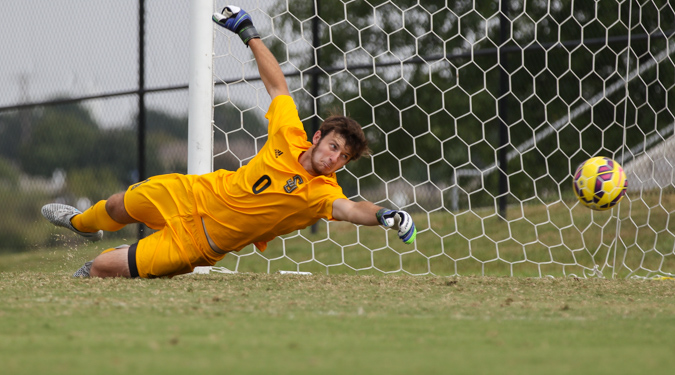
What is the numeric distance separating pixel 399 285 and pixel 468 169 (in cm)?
398

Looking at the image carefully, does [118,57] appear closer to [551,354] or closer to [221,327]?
[221,327]

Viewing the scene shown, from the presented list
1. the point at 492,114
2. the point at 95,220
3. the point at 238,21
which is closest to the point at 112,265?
the point at 95,220

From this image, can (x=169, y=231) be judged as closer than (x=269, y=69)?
Yes

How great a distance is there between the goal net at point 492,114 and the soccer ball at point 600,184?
1477 millimetres

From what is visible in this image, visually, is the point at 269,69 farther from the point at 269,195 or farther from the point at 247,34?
the point at 269,195

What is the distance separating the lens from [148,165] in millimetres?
6703

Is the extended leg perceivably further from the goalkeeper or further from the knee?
the knee

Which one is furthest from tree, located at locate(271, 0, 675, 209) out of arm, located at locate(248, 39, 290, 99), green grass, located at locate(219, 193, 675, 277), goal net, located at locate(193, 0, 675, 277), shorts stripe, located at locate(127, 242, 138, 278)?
shorts stripe, located at locate(127, 242, 138, 278)

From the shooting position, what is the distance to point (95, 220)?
4102 millimetres

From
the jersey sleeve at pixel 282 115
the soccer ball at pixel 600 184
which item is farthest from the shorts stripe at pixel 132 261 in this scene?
the soccer ball at pixel 600 184

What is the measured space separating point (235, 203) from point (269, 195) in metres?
0.20

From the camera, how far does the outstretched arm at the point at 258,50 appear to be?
422 cm

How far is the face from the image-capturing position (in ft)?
12.0

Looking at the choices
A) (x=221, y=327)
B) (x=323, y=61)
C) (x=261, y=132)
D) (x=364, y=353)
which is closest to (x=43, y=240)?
(x=261, y=132)
